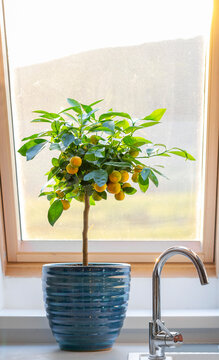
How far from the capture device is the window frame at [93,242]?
76.1 inches

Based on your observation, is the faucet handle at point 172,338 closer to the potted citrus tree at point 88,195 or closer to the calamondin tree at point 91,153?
the potted citrus tree at point 88,195

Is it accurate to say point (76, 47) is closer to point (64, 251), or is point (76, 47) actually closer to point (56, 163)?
point (56, 163)

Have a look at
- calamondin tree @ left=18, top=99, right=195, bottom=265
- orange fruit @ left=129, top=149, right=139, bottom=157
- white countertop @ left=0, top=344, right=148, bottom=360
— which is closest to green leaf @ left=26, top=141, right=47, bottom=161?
calamondin tree @ left=18, top=99, right=195, bottom=265

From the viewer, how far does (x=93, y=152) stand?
4.97ft

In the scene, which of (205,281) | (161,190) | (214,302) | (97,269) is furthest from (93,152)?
(214,302)

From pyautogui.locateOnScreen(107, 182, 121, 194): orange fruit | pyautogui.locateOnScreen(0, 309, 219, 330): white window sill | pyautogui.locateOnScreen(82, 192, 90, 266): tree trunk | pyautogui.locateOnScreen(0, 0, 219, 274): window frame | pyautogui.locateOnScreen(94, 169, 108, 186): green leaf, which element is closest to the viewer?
pyautogui.locateOnScreen(94, 169, 108, 186): green leaf

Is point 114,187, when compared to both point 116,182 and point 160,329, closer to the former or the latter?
point 116,182

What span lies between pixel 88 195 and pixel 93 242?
17.9 inches

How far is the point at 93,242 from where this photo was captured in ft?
6.75

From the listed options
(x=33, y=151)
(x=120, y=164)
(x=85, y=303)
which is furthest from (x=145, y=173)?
(x=85, y=303)

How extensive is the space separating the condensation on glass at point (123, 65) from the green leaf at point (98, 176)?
1.85 feet

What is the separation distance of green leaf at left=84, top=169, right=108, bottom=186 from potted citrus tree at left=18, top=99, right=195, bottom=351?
1.6 inches

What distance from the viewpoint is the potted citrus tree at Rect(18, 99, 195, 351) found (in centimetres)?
157

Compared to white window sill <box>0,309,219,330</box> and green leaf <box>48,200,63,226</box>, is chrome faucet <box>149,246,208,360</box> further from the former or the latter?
green leaf <box>48,200,63,226</box>
